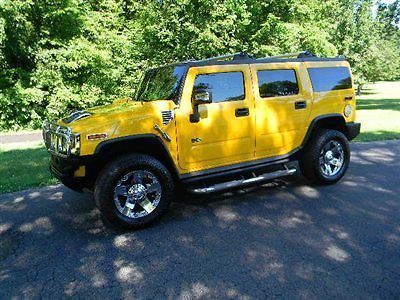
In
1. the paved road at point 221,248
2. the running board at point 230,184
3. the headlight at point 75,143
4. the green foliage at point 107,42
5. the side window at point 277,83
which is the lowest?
the paved road at point 221,248

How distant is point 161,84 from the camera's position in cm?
515

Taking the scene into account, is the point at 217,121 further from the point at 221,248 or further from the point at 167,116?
the point at 221,248

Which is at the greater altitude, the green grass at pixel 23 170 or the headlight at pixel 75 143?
the headlight at pixel 75 143

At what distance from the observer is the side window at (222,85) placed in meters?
4.74

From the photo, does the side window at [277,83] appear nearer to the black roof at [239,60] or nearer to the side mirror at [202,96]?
the black roof at [239,60]

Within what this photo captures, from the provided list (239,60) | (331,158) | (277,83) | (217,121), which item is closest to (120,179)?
(217,121)

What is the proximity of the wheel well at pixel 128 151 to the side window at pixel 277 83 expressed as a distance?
170 cm

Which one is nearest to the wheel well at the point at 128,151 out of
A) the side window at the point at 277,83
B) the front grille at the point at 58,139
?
the front grille at the point at 58,139

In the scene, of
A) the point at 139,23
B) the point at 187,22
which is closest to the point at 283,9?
the point at 187,22

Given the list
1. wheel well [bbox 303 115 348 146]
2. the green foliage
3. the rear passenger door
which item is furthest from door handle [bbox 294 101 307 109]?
the green foliage

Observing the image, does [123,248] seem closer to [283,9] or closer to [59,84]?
[59,84]

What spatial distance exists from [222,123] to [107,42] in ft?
45.4

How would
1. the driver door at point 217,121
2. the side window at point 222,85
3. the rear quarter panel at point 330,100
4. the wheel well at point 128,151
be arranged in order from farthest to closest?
the rear quarter panel at point 330,100, the side window at point 222,85, the driver door at point 217,121, the wheel well at point 128,151

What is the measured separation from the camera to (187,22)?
14.6 meters
